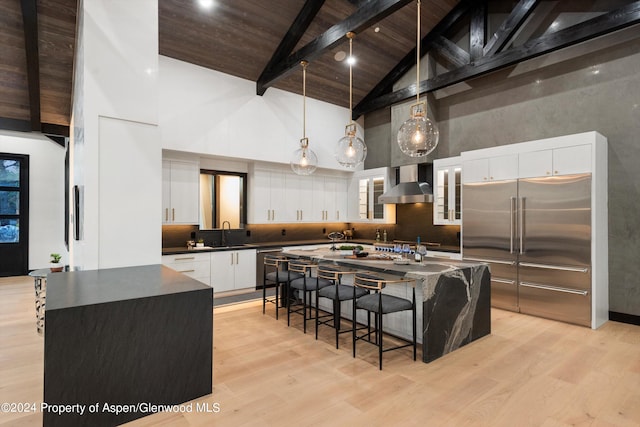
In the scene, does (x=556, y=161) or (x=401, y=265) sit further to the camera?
(x=556, y=161)

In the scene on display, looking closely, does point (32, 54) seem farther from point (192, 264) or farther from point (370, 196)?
point (370, 196)

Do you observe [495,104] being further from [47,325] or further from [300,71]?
[47,325]

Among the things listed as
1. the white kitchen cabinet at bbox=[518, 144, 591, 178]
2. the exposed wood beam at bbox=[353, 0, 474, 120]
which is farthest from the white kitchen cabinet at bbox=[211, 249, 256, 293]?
the white kitchen cabinet at bbox=[518, 144, 591, 178]

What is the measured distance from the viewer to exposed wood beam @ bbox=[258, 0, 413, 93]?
3805 mm

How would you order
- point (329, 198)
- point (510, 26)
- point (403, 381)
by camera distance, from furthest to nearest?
point (329, 198), point (510, 26), point (403, 381)

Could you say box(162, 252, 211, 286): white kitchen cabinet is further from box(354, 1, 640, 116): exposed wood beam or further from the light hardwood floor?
box(354, 1, 640, 116): exposed wood beam

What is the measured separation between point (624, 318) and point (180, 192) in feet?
21.6

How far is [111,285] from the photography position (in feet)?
8.18

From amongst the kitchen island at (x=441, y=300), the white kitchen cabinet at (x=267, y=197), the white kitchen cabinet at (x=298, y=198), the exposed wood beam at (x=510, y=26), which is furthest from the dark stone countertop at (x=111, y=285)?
the exposed wood beam at (x=510, y=26)

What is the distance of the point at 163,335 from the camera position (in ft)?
7.48

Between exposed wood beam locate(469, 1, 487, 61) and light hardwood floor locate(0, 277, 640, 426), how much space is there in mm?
4251

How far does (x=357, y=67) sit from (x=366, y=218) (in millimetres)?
3133

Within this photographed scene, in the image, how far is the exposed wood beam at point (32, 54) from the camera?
3.90 meters

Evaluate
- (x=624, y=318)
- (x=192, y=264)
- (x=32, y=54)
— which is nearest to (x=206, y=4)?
(x=32, y=54)
